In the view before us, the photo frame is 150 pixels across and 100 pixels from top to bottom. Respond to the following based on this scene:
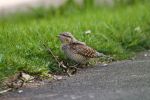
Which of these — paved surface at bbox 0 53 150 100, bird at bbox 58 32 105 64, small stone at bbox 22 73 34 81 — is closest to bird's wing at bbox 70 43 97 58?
bird at bbox 58 32 105 64

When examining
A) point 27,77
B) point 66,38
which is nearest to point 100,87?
point 27,77

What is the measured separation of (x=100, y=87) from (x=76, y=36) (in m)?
2.37

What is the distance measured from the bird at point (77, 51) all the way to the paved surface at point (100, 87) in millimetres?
170

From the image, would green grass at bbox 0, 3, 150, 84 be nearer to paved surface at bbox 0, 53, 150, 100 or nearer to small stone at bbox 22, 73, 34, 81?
small stone at bbox 22, 73, 34, 81

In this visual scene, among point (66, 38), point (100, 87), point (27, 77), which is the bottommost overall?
point (100, 87)

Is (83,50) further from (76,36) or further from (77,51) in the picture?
(76,36)

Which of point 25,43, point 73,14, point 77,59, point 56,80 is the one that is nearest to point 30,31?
point 25,43

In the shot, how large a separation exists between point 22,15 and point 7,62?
18.9 feet

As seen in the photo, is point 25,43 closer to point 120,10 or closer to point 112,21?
point 112,21

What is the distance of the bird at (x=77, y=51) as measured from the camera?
8.73 m

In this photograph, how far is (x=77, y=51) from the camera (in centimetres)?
876

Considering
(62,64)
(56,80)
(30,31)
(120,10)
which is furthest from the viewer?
(120,10)

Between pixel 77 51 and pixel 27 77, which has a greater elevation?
pixel 77 51

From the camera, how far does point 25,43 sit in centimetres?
912
